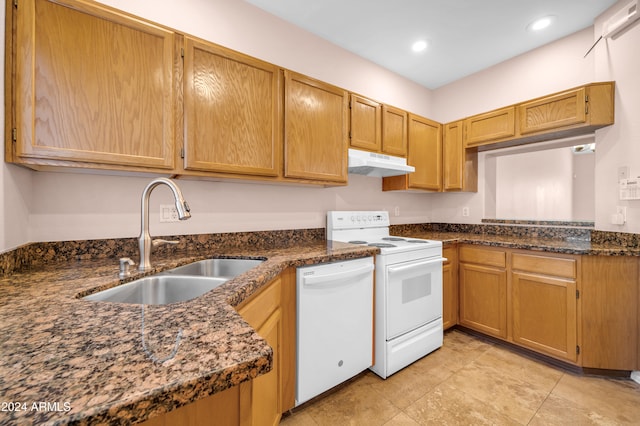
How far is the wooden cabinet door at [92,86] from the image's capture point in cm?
114

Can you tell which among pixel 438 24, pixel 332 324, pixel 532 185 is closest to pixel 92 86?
pixel 332 324

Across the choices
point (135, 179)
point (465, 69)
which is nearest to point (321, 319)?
point (135, 179)

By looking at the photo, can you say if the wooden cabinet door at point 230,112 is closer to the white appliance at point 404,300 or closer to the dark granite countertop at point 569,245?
the white appliance at point 404,300

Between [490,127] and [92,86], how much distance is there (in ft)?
10.2

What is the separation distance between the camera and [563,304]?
6.48 ft

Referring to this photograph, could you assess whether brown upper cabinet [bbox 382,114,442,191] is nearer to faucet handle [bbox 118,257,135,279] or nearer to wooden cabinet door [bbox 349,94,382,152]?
wooden cabinet door [bbox 349,94,382,152]

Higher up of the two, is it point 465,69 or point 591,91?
point 465,69

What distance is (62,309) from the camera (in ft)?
2.40

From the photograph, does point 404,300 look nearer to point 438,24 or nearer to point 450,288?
point 450,288

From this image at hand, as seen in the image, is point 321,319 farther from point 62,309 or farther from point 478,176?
point 478,176

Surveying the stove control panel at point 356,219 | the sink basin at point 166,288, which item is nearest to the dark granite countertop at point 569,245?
the stove control panel at point 356,219

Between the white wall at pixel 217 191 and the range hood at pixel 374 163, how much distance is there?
0.26 meters

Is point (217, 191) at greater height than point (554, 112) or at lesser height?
lesser

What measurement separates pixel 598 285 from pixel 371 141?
192cm
